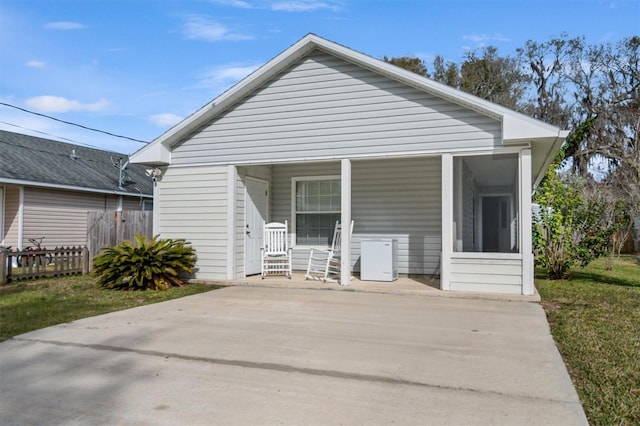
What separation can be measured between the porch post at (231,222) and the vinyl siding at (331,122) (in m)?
0.30

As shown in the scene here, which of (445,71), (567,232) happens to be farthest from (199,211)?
(445,71)

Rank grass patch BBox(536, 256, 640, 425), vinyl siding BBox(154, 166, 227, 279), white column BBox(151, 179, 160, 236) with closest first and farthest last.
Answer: grass patch BBox(536, 256, 640, 425) → vinyl siding BBox(154, 166, 227, 279) → white column BBox(151, 179, 160, 236)

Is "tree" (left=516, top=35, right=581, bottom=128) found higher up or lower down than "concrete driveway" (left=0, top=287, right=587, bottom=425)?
higher up

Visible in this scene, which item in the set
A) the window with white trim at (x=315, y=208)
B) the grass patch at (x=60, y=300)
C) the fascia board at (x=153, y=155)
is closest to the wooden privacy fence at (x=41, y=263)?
the grass patch at (x=60, y=300)

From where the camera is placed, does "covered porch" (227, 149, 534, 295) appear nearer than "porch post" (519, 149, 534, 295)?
No

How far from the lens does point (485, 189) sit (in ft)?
52.4

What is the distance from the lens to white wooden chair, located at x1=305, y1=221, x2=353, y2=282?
8.92m

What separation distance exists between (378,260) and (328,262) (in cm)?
95

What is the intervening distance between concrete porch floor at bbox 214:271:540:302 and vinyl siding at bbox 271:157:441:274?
59 cm

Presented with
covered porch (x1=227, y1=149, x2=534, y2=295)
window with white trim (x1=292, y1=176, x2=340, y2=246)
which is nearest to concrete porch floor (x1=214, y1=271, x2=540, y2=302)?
covered porch (x1=227, y1=149, x2=534, y2=295)

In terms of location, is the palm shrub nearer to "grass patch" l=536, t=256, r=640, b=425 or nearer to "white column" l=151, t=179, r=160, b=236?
"white column" l=151, t=179, r=160, b=236

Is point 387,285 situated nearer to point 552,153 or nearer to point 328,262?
point 328,262

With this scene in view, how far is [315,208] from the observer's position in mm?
10211

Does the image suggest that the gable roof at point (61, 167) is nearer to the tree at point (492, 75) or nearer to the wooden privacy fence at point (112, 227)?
the wooden privacy fence at point (112, 227)
